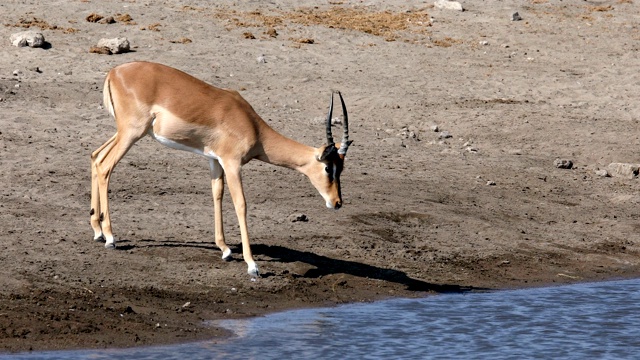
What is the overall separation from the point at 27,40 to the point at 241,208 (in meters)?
7.67

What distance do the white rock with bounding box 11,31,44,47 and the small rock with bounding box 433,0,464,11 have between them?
7.50 metres

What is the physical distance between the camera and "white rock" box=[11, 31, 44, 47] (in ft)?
55.2

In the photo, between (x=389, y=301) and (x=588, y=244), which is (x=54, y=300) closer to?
(x=389, y=301)

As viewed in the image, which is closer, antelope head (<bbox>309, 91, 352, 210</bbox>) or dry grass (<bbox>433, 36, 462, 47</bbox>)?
antelope head (<bbox>309, 91, 352, 210</bbox>)

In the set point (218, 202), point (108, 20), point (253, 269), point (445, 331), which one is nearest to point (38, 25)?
point (108, 20)

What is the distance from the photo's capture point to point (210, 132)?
1030 centimetres

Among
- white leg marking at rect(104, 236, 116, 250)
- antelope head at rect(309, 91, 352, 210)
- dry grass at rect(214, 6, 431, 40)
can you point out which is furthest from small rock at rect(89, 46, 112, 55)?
antelope head at rect(309, 91, 352, 210)

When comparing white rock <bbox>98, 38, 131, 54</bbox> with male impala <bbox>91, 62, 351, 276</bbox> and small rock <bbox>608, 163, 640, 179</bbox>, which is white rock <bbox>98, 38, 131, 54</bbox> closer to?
male impala <bbox>91, 62, 351, 276</bbox>

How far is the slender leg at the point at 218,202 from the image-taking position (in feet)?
34.6

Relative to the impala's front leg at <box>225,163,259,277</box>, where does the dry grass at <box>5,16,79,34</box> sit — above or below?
above

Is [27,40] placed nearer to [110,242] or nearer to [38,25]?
[38,25]

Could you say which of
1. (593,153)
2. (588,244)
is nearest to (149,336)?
(588,244)

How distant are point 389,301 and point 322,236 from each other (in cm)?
135

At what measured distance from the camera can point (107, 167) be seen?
34.6ft
